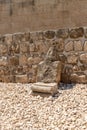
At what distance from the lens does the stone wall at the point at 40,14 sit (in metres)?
5.31

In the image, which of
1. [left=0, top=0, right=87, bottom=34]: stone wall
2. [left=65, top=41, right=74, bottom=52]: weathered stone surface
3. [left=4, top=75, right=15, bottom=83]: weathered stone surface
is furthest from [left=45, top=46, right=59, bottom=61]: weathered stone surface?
[left=4, top=75, right=15, bottom=83]: weathered stone surface

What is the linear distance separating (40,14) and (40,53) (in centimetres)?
130

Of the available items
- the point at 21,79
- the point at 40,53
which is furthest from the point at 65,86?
the point at 21,79

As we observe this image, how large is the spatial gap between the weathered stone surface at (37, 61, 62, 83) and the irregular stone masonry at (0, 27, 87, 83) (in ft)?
0.59

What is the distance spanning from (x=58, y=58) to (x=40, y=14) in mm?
1594

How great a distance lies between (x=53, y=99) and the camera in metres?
3.88

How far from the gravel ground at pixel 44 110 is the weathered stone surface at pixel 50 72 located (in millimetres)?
271

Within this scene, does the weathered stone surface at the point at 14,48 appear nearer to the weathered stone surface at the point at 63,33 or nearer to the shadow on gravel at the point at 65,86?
the weathered stone surface at the point at 63,33

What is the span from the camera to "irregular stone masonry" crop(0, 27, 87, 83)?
4.51 meters

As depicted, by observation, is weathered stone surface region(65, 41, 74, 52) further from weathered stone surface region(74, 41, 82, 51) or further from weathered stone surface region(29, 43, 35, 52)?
weathered stone surface region(29, 43, 35, 52)

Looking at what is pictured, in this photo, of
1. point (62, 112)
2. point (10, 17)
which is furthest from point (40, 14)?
point (62, 112)

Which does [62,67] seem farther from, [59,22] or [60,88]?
[59,22]

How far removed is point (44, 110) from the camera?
3.53 meters

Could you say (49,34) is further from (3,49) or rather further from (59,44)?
(3,49)
